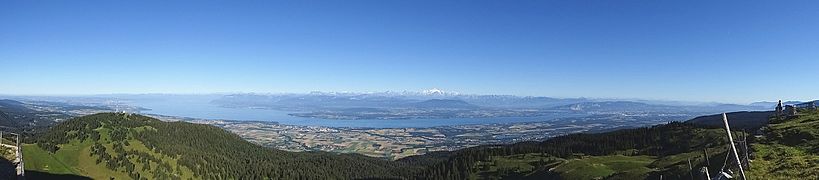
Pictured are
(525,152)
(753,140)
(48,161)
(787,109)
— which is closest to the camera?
(753,140)

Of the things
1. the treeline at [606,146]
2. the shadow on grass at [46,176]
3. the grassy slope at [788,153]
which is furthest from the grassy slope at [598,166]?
the shadow on grass at [46,176]

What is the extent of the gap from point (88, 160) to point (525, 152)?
149 meters

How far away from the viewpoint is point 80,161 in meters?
165

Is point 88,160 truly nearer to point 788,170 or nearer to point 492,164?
point 492,164

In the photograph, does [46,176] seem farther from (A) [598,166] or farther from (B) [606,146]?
(B) [606,146]

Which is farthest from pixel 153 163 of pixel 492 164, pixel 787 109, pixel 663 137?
pixel 787 109

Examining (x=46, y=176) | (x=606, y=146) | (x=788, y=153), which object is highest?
(x=788, y=153)

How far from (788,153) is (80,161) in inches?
7468

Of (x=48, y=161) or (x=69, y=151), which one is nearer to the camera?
(x=48, y=161)

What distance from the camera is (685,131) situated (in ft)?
510

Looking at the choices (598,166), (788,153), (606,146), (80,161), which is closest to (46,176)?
(80,161)

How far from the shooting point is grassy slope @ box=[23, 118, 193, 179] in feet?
471

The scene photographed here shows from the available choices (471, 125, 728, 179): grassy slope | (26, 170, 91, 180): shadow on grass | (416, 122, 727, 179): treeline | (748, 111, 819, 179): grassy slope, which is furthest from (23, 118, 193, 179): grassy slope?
(748, 111, 819, 179): grassy slope

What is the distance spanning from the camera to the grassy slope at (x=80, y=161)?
143450 mm
